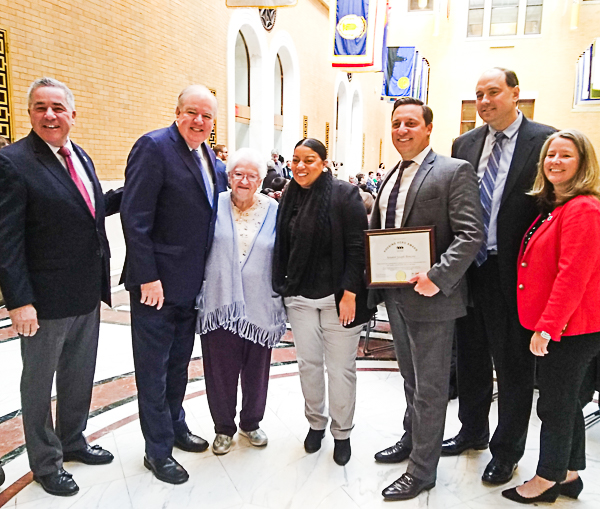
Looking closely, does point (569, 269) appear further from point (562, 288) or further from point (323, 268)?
point (323, 268)

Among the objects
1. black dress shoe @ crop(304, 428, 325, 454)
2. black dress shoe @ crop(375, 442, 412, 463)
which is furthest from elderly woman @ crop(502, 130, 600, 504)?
black dress shoe @ crop(304, 428, 325, 454)

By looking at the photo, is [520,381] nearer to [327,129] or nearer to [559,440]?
[559,440]

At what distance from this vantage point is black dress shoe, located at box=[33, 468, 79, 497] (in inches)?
94.5

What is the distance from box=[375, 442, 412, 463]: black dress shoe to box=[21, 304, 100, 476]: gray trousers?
1634 mm

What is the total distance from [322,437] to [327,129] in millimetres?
16146

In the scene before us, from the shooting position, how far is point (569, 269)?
2053 mm

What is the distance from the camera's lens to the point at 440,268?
2.20m

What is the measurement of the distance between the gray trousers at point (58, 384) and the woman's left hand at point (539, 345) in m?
2.15

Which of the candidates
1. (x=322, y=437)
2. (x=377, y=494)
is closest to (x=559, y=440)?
(x=377, y=494)

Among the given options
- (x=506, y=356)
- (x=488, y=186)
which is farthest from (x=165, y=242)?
(x=506, y=356)

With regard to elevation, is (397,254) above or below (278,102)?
below

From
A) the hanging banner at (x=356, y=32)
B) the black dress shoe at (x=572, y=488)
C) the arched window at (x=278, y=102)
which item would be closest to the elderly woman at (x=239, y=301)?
the black dress shoe at (x=572, y=488)

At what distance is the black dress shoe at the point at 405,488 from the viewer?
2.39 m

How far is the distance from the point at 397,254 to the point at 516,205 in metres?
0.62
